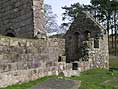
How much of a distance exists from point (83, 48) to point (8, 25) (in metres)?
5.57

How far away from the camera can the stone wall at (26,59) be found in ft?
26.5

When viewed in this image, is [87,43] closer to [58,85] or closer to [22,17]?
[22,17]

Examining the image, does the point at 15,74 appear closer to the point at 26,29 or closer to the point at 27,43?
the point at 27,43

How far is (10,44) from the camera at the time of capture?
8320mm

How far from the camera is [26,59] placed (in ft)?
30.0

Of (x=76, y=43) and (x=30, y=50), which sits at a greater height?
(x=76, y=43)

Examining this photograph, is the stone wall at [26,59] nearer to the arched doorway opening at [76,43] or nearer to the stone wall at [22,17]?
the stone wall at [22,17]

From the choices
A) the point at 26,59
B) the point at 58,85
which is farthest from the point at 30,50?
the point at 58,85

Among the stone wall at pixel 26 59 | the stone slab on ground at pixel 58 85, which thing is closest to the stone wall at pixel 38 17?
the stone wall at pixel 26 59

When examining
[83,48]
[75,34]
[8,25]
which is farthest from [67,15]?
[8,25]

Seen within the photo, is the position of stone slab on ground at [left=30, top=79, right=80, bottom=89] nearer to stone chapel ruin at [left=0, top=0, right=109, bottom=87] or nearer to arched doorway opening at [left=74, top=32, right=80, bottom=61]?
stone chapel ruin at [left=0, top=0, right=109, bottom=87]

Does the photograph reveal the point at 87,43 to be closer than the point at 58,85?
No

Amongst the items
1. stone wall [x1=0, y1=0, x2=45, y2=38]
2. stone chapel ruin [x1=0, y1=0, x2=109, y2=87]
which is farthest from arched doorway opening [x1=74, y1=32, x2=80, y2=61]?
stone wall [x1=0, y1=0, x2=45, y2=38]

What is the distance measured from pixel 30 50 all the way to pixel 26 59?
396 mm
